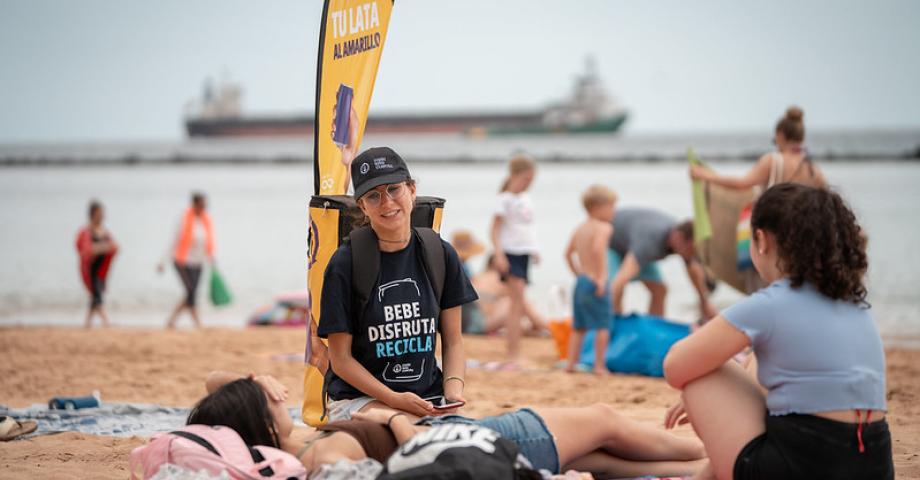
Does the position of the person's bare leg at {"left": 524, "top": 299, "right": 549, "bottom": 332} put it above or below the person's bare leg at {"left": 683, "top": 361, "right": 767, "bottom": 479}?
below

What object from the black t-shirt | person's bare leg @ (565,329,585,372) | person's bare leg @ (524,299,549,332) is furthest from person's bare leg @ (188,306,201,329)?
the black t-shirt

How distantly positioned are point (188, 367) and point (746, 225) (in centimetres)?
444

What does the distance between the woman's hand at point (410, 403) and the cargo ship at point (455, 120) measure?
83.2 metres

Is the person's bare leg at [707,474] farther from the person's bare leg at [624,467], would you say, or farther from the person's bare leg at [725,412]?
the person's bare leg at [624,467]

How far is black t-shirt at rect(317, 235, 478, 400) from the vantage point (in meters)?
3.62

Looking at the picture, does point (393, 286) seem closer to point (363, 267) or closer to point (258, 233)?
point (363, 267)

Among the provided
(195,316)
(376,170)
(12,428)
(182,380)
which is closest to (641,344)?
(182,380)

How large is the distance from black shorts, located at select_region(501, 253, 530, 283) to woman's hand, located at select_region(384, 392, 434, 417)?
4.45 meters

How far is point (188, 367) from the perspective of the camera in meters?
7.71

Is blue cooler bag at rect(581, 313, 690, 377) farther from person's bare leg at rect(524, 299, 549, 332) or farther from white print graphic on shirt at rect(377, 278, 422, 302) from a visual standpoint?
white print graphic on shirt at rect(377, 278, 422, 302)

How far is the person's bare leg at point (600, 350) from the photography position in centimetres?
730

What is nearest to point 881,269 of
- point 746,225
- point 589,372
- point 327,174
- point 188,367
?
point 746,225

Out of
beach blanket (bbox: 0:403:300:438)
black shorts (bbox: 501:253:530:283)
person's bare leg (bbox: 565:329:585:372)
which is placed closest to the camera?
beach blanket (bbox: 0:403:300:438)

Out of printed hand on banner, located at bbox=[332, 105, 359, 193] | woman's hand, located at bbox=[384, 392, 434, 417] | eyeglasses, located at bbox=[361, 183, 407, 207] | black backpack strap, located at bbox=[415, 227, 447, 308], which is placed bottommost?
woman's hand, located at bbox=[384, 392, 434, 417]
